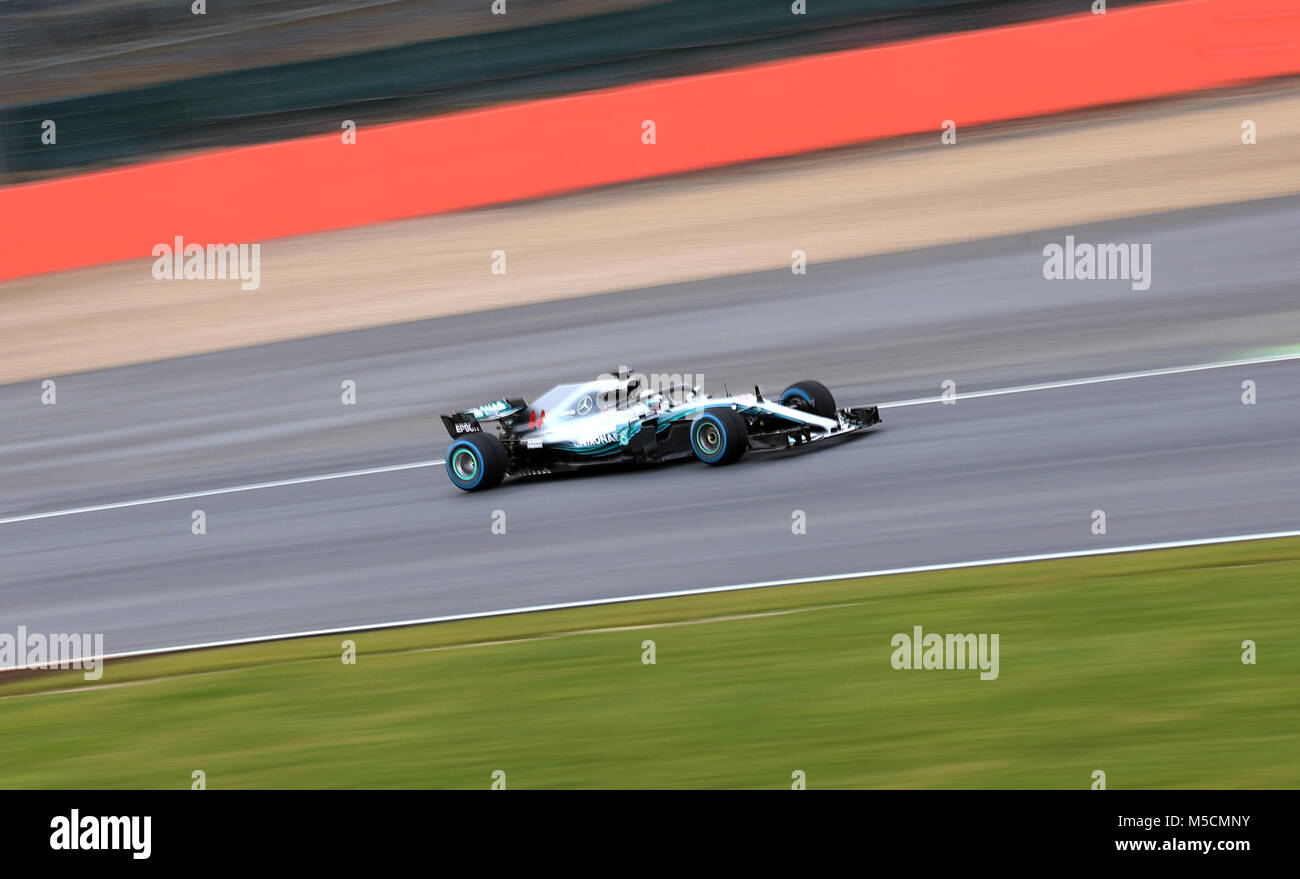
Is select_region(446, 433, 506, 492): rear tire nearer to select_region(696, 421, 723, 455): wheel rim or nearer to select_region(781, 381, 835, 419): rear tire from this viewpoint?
select_region(696, 421, 723, 455): wheel rim

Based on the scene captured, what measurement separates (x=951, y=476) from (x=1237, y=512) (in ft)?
6.81

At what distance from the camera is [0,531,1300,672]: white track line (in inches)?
360

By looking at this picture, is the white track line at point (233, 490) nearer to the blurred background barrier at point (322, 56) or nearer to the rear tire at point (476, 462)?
the rear tire at point (476, 462)

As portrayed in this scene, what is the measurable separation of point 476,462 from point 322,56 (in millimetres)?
11390

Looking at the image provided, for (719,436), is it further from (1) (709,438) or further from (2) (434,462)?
(2) (434,462)

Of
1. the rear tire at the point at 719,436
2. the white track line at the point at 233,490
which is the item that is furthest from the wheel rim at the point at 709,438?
the white track line at the point at 233,490

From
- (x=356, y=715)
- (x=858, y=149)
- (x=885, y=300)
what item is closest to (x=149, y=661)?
(x=356, y=715)

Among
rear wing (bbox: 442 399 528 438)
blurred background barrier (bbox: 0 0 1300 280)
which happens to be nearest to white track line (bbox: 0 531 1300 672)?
rear wing (bbox: 442 399 528 438)

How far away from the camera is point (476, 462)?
1250cm

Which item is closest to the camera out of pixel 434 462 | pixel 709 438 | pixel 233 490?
pixel 709 438

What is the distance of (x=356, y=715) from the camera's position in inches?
326

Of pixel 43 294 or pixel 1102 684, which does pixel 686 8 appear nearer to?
pixel 43 294

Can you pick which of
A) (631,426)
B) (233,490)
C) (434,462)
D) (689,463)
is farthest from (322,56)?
(689,463)

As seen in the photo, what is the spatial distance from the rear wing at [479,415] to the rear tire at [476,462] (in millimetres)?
220
